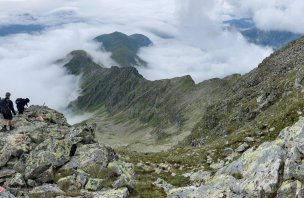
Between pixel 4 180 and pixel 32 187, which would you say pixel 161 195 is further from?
pixel 4 180

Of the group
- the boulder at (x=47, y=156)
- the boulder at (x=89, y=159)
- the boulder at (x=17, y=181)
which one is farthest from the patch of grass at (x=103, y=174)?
the boulder at (x=17, y=181)

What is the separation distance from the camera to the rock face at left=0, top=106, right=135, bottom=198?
1124 inches

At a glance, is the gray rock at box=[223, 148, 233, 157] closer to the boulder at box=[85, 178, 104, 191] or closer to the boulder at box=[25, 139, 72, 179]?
the boulder at box=[25, 139, 72, 179]

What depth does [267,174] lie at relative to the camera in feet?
71.9

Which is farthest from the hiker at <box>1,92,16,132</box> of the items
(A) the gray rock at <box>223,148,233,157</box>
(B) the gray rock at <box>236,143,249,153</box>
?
(B) the gray rock at <box>236,143,249,153</box>

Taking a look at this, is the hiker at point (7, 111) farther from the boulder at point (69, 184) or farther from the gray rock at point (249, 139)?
the gray rock at point (249, 139)

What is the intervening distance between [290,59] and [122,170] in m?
101

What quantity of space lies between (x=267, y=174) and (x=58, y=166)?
18260mm

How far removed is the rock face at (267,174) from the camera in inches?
795

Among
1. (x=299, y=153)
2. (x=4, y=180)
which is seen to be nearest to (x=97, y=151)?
(x=4, y=180)

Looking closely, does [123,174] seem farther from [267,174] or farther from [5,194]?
[267,174]

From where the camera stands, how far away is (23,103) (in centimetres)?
5094

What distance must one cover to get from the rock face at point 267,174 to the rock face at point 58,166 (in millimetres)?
6255

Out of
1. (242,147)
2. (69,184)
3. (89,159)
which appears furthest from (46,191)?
(242,147)
